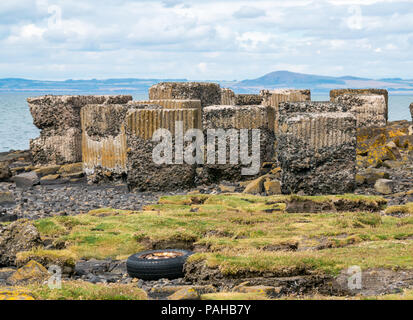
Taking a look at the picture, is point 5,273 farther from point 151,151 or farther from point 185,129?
point 185,129

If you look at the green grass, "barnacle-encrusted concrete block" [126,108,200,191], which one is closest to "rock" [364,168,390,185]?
the green grass

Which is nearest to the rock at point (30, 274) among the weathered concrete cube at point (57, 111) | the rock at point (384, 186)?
the rock at point (384, 186)

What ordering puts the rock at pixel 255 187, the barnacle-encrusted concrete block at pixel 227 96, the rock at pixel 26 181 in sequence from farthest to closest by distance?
the barnacle-encrusted concrete block at pixel 227 96 < the rock at pixel 26 181 < the rock at pixel 255 187

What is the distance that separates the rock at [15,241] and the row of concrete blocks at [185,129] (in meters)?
5.26

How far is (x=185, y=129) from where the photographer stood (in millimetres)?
12820

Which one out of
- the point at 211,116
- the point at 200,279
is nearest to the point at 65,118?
the point at 211,116

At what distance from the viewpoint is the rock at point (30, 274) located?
6376 mm

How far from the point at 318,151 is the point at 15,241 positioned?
5.85 metres

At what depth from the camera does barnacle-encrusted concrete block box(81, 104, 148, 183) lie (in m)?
14.4

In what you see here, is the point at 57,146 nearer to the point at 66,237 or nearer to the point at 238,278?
the point at 66,237

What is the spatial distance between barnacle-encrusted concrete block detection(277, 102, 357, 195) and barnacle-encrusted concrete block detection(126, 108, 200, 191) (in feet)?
7.71

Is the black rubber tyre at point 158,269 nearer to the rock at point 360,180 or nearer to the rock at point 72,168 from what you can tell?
the rock at point 360,180

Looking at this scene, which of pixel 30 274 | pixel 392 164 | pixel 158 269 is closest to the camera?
pixel 30 274

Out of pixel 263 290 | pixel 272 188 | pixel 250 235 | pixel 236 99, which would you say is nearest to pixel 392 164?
pixel 272 188
